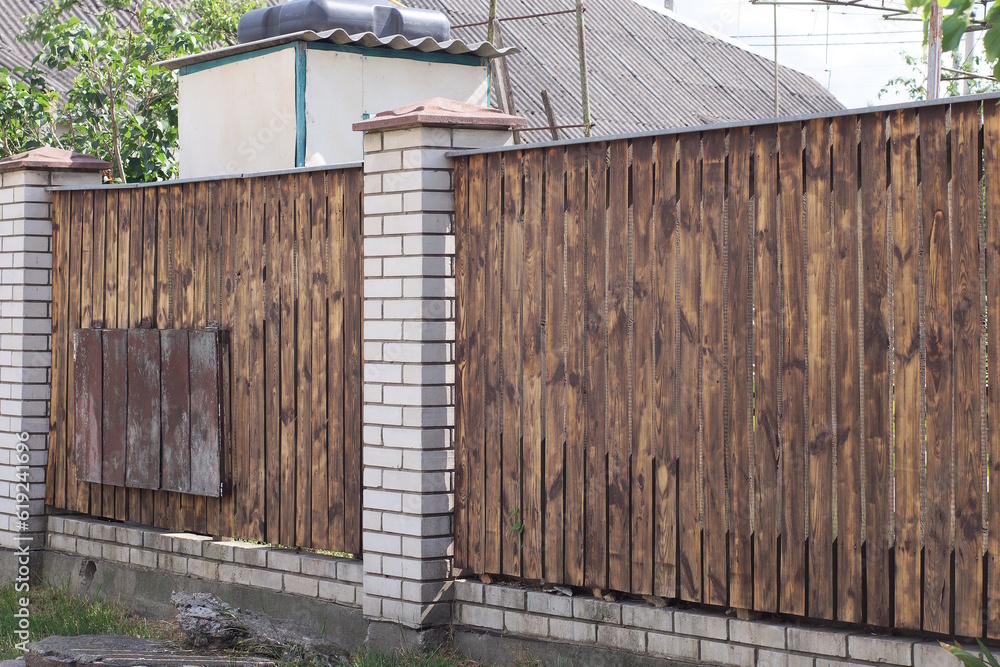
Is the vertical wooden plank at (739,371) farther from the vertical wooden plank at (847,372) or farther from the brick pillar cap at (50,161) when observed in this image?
the brick pillar cap at (50,161)

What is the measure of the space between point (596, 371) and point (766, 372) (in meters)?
0.74

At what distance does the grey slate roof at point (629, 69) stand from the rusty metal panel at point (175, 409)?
14.2 metres

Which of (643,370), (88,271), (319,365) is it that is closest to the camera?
(643,370)

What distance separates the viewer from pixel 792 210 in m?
4.09

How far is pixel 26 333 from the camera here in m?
6.96

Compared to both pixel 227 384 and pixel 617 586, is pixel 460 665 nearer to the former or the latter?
pixel 617 586

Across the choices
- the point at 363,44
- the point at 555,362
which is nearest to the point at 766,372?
the point at 555,362

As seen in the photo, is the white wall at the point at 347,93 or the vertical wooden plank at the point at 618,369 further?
the white wall at the point at 347,93

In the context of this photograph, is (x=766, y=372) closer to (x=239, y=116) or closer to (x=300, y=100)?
(x=300, y=100)

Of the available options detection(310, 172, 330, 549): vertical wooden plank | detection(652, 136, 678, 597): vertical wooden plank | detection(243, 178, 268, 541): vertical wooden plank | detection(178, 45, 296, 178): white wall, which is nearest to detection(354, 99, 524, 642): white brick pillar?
detection(310, 172, 330, 549): vertical wooden plank

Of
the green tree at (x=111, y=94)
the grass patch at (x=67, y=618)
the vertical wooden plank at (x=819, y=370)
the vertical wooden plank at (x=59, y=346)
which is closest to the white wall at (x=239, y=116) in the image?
the green tree at (x=111, y=94)

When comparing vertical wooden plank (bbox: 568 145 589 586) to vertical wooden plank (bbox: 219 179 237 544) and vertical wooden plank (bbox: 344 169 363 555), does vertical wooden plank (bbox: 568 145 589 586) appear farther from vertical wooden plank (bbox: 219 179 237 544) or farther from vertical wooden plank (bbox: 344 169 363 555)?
vertical wooden plank (bbox: 219 179 237 544)

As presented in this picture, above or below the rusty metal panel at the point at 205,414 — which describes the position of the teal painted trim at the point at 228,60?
above

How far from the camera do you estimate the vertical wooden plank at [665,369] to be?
14.5ft
